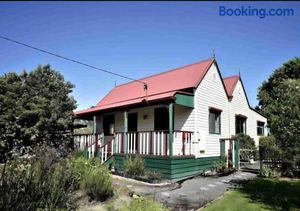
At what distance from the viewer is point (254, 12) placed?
10789 mm

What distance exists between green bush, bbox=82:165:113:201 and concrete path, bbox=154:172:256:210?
1.80 metres

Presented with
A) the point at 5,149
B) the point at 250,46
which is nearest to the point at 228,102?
the point at 250,46

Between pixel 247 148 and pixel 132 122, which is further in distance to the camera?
pixel 247 148

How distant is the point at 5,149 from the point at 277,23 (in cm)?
1265

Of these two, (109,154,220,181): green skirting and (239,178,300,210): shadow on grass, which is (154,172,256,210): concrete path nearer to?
(109,154,220,181): green skirting

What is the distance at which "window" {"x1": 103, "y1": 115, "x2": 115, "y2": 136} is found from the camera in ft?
62.6

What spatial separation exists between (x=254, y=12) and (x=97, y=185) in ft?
29.2

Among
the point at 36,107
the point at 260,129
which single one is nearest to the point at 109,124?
the point at 36,107

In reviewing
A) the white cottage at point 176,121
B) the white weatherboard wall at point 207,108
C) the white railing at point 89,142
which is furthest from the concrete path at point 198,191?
the white railing at point 89,142

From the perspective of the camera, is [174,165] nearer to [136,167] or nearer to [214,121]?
[136,167]

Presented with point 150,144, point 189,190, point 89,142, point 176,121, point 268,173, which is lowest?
→ point 189,190

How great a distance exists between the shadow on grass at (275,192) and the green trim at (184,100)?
180 inches

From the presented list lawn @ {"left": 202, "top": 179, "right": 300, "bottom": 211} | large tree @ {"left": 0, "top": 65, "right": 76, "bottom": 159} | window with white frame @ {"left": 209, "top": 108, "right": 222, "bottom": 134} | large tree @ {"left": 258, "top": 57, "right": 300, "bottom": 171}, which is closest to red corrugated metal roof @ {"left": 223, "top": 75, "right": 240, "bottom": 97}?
window with white frame @ {"left": 209, "top": 108, "right": 222, "bottom": 134}

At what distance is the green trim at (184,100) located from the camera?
41.3 ft
